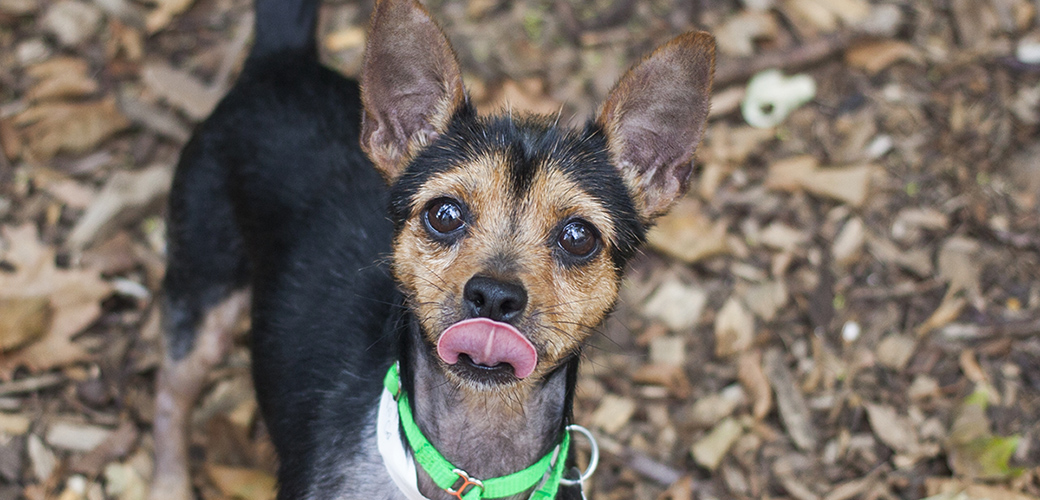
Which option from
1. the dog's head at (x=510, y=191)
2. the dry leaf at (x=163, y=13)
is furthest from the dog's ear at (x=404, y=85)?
the dry leaf at (x=163, y=13)

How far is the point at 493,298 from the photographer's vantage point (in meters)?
2.66

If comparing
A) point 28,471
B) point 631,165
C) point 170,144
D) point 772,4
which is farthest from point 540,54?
point 28,471

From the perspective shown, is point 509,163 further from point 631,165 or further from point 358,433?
point 358,433

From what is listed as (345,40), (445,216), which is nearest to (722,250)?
(445,216)

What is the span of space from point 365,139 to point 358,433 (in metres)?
1.15

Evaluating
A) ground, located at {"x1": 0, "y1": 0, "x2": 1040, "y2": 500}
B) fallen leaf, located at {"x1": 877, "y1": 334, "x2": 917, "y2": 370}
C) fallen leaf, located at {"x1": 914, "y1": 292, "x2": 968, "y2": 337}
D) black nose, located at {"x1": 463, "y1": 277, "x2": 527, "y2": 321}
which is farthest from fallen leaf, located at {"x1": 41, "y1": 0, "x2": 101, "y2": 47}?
fallen leaf, located at {"x1": 914, "y1": 292, "x2": 968, "y2": 337}

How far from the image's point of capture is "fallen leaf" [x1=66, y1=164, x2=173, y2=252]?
508 cm

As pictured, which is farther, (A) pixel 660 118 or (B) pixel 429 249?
(A) pixel 660 118

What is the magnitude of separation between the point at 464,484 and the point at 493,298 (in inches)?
29.1

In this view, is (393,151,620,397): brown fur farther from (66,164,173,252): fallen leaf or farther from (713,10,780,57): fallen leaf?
(713,10,780,57): fallen leaf

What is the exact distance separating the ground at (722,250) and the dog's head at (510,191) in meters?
0.95

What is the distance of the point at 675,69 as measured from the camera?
3.00m

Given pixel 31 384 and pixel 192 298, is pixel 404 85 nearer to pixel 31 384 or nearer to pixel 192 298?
pixel 192 298

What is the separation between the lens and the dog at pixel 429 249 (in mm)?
2885
